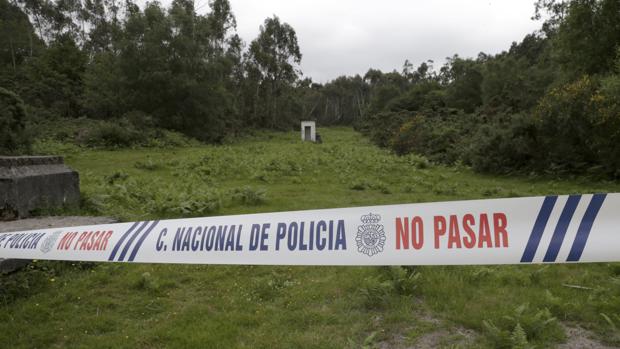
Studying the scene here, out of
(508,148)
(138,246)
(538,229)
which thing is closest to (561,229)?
(538,229)

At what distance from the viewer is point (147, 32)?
3212 centimetres

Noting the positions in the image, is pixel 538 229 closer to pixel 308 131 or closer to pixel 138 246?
pixel 138 246

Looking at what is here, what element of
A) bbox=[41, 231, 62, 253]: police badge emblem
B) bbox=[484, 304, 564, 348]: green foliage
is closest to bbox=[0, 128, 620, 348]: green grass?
bbox=[484, 304, 564, 348]: green foliage

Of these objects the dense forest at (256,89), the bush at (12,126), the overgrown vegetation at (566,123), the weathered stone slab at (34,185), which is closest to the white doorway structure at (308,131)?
the dense forest at (256,89)

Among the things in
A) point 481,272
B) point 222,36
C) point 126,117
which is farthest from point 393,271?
point 222,36

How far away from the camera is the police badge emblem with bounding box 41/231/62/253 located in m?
3.61

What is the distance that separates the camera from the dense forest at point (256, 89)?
14.0m

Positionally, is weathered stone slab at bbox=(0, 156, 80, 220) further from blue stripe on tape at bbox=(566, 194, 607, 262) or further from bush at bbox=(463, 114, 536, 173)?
bush at bbox=(463, 114, 536, 173)

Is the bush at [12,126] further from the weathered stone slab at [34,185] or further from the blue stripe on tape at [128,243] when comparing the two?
the blue stripe on tape at [128,243]

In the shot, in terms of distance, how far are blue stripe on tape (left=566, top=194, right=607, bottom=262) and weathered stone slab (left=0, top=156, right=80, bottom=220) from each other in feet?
21.5

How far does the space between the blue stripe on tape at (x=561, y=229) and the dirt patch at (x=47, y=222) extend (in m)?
5.24

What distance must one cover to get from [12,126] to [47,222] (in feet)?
41.0

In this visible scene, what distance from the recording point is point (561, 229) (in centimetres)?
251

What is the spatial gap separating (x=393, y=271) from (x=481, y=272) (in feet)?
3.63
